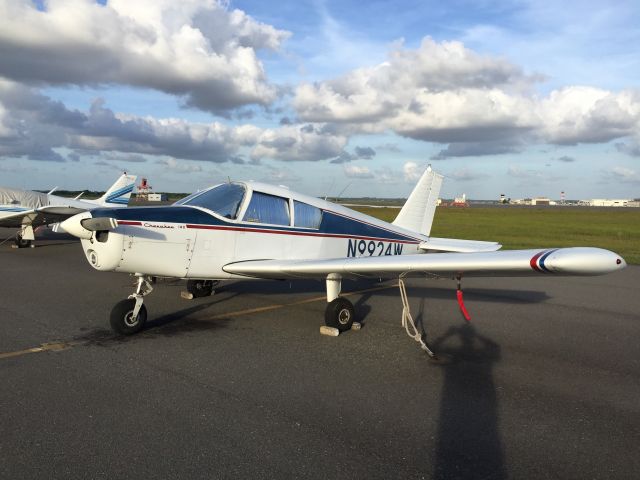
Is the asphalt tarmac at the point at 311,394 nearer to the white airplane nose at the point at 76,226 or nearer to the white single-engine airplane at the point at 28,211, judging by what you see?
the white airplane nose at the point at 76,226

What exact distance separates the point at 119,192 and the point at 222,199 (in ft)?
71.2

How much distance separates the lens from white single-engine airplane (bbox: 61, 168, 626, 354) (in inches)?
193

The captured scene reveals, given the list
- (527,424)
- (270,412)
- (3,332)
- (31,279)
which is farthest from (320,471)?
(31,279)

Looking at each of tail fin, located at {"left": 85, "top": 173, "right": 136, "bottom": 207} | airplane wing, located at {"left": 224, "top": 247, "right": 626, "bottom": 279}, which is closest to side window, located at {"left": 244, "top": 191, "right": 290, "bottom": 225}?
airplane wing, located at {"left": 224, "top": 247, "right": 626, "bottom": 279}

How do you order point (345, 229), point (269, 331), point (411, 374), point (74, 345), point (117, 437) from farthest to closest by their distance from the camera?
point (345, 229) → point (269, 331) → point (74, 345) → point (411, 374) → point (117, 437)

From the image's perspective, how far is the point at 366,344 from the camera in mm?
6184

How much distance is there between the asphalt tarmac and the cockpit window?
173cm

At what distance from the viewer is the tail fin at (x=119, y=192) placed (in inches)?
1022

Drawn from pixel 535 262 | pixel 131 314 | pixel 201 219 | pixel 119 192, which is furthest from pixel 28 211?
pixel 535 262

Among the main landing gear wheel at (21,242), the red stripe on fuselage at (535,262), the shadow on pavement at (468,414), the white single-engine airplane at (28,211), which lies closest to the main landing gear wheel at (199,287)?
the shadow on pavement at (468,414)

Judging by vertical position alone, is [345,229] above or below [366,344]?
above

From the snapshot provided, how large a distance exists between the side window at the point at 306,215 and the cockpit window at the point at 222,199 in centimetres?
98

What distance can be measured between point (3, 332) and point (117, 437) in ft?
13.0

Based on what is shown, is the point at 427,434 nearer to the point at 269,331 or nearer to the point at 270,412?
the point at 270,412
